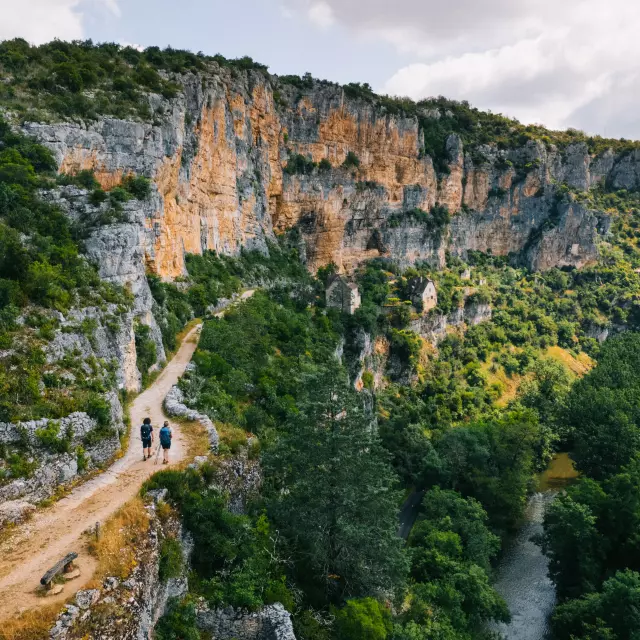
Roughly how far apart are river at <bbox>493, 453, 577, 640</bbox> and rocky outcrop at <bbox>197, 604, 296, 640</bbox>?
54.5ft

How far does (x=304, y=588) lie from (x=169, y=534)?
17.0 feet

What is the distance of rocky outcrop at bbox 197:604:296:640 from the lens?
12422 mm

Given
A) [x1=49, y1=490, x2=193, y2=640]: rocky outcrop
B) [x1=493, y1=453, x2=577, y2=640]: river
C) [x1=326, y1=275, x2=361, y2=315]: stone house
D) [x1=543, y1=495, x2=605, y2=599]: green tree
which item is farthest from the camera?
[x1=326, y1=275, x2=361, y2=315]: stone house

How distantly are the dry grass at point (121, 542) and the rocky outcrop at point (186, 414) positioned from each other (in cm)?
428

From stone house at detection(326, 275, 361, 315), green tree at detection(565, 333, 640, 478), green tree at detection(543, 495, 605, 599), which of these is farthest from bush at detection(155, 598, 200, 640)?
stone house at detection(326, 275, 361, 315)

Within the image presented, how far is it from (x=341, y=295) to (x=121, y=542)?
36.6 metres

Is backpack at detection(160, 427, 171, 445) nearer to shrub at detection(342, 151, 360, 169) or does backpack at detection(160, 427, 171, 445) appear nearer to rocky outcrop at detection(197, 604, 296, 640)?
rocky outcrop at detection(197, 604, 296, 640)

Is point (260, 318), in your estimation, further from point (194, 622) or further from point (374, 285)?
point (374, 285)

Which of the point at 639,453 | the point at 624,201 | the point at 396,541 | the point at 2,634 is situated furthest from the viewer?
the point at 624,201

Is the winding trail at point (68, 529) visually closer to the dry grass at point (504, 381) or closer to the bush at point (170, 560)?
the bush at point (170, 560)

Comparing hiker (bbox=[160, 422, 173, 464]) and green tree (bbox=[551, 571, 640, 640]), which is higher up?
hiker (bbox=[160, 422, 173, 464])

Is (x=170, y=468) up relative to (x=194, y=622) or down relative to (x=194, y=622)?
up

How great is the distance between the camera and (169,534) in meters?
12.7

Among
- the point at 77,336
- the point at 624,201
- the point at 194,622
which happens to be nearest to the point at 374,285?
the point at 77,336
